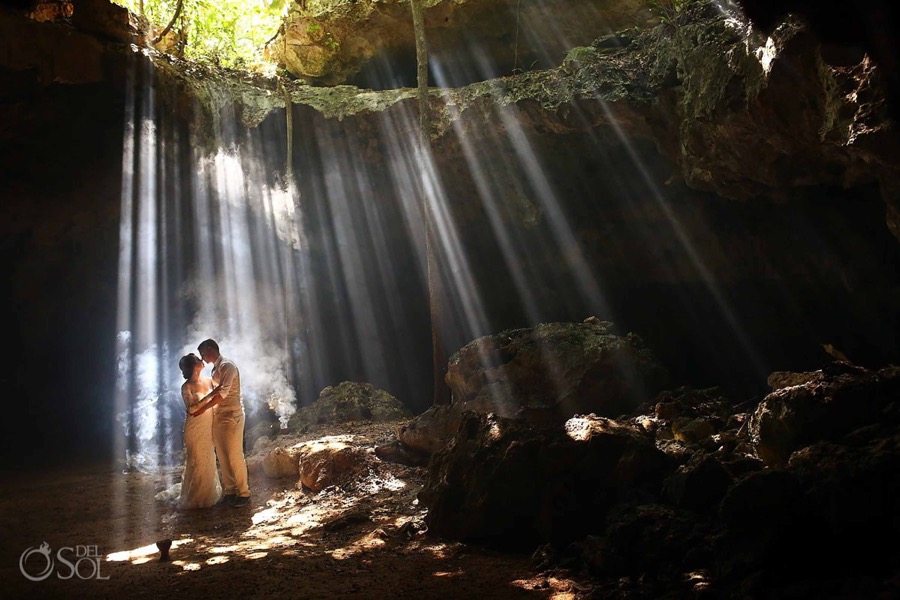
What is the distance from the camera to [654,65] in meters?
9.74

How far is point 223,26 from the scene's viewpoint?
13125 mm

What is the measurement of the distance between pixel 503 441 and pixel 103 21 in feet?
36.2

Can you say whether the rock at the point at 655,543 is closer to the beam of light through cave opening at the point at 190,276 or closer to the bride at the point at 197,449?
the bride at the point at 197,449

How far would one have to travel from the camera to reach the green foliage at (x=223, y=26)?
41.2 feet

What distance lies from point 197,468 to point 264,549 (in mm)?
2226

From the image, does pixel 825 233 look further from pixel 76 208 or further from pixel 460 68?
pixel 76 208

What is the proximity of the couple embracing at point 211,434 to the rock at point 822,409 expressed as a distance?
5768 millimetres

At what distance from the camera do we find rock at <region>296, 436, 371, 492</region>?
7.00 m

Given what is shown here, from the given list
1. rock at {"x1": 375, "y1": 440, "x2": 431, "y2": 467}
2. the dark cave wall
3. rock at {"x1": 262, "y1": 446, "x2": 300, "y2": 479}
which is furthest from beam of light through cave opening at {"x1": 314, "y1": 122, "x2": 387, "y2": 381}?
rock at {"x1": 375, "y1": 440, "x2": 431, "y2": 467}

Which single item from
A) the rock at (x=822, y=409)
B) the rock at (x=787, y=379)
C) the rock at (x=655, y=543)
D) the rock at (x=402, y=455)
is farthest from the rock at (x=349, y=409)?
the rock at (x=822, y=409)

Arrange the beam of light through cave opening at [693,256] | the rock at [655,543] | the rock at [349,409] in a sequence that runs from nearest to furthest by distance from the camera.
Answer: the rock at [655,543]
the rock at [349,409]
the beam of light through cave opening at [693,256]

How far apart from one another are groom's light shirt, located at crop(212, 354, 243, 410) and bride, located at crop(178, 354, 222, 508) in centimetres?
20

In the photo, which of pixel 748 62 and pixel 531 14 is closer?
pixel 748 62

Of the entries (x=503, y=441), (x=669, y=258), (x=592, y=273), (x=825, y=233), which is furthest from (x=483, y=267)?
(x=503, y=441)
